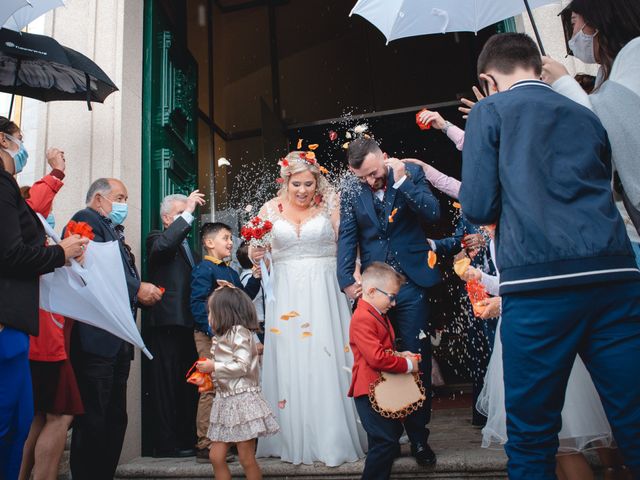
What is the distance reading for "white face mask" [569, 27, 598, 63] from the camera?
275cm

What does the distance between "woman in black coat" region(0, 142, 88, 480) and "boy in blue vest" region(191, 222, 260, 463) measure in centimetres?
185

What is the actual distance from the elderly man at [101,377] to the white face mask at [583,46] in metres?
3.04

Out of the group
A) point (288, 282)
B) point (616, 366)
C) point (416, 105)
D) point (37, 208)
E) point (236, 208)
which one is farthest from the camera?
point (416, 105)

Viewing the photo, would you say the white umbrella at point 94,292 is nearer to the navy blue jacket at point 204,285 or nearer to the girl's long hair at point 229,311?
the girl's long hair at point 229,311

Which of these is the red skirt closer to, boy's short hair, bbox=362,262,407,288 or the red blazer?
the red blazer

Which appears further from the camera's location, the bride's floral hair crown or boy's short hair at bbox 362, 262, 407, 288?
the bride's floral hair crown

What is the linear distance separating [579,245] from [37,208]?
337 centimetres

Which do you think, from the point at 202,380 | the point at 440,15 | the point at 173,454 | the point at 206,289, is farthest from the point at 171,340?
the point at 440,15

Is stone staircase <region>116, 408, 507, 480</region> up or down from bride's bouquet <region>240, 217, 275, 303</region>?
down

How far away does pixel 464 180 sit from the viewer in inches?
88.0

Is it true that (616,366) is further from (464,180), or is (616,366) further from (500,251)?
(464,180)

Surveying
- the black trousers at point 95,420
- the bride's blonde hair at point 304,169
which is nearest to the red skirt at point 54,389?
the black trousers at point 95,420

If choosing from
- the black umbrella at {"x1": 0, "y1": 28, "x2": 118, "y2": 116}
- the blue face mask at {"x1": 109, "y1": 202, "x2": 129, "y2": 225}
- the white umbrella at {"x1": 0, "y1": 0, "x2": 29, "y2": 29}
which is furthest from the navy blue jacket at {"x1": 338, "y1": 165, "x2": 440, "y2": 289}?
the white umbrella at {"x1": 0, "y1": 0, "x2": 29, "y2": 29}

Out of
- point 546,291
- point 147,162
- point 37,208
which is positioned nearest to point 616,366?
point 546,291
